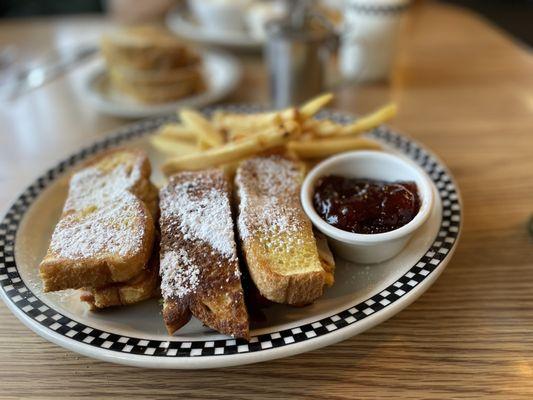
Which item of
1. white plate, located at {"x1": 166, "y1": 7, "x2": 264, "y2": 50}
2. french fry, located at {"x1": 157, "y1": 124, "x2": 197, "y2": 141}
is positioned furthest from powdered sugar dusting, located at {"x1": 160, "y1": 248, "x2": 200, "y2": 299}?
white plate, located at {"x1": 166, "y1": 7, "x2": 264, "y2": 50}

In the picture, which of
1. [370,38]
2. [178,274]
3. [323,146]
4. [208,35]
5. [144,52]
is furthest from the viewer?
[208,35]

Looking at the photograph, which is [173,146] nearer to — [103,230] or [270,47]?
[103,230]

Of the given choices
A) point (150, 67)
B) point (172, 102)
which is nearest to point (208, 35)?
point (150, 67)

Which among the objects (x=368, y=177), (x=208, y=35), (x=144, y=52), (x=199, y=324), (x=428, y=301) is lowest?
(x=428, y=301)

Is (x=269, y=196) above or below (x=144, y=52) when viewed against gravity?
below

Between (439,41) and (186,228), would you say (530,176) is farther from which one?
(439,41)

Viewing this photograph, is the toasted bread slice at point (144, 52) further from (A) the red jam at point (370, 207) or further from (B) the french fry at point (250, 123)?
(A) the red jam at point (370, 207)

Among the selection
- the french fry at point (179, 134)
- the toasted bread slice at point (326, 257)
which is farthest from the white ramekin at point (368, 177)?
the french fry at point (179, 134)
